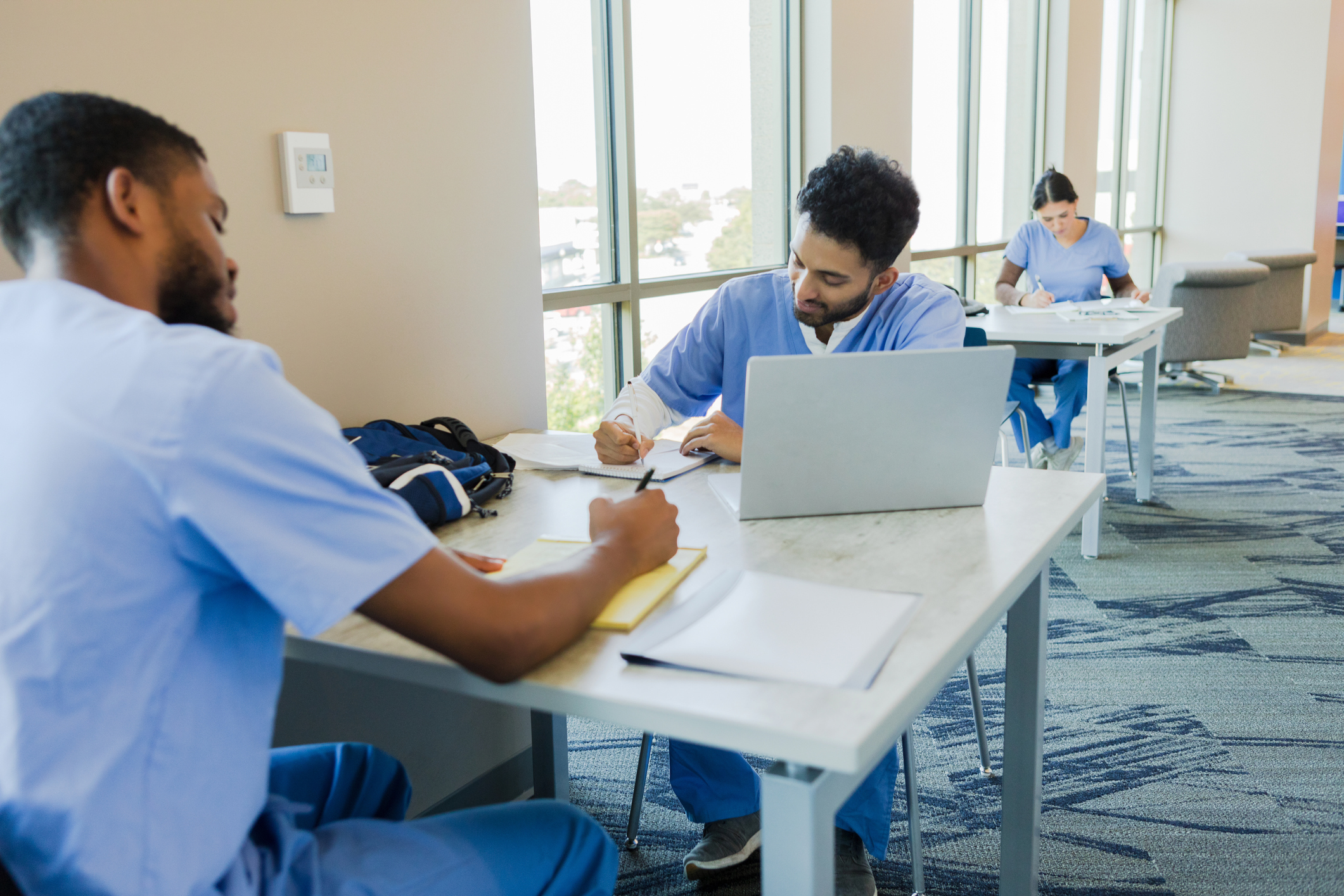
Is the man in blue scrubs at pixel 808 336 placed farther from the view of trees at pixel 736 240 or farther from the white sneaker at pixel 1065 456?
the white sneaker at pixel 1065 456

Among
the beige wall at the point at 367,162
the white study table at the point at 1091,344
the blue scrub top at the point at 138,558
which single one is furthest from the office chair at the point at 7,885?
the white study table at the point at 1091,344

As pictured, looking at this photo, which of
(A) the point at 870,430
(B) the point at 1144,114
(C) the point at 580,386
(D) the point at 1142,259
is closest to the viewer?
(A) the point at 870,430

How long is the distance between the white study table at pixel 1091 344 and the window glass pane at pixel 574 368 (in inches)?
43.9

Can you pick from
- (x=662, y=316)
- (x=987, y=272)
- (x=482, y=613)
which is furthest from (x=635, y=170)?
(x=987, y=272)

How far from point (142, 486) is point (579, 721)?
5.89 ft

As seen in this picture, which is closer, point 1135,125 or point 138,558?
Result: point 138,558

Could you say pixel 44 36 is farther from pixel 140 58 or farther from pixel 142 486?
pixel 142 486

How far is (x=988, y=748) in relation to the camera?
7.06 feet

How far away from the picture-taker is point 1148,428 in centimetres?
386

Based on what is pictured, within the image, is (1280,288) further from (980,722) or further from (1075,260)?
(980,722)

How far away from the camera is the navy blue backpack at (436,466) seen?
1.39 m

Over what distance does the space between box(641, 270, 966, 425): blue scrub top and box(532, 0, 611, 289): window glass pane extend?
819 mm

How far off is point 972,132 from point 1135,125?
3.76 meters

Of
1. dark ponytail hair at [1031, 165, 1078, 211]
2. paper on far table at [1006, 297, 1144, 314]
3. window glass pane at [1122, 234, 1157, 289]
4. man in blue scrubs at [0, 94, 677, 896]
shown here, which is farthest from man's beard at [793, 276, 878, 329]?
window glass pane at [1122, 234, 1157, 289]
